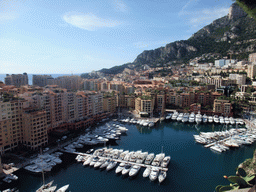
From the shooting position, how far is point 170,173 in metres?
18.4

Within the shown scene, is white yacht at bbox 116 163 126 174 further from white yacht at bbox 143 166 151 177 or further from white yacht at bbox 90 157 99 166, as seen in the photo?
white yacht at bbox 90 157 99 166

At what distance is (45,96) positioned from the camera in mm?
27625

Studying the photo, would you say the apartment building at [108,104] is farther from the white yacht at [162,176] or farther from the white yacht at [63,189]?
the white yacht at [63,189]

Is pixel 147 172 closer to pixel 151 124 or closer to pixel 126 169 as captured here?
pixel 126 169

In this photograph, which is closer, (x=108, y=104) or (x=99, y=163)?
(x=99, y=163)

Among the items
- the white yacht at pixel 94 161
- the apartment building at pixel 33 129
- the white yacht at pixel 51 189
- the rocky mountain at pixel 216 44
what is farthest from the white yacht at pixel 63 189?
the rocky mountain at pixel 216 44

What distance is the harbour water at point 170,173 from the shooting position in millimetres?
16475

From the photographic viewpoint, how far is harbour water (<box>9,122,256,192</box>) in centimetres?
1648

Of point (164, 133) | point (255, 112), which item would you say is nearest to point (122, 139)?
point (164, 133)

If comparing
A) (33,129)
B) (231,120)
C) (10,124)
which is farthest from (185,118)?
(10,124)

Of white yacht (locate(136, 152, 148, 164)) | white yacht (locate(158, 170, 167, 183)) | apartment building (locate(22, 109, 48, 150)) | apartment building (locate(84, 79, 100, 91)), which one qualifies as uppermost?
apartment building (locate(84, 79, 100, 91))

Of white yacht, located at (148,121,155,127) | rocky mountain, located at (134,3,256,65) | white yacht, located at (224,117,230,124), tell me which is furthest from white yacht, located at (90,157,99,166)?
rocky mountain, located at (134,3,256,65)

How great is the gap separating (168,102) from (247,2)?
146 feet

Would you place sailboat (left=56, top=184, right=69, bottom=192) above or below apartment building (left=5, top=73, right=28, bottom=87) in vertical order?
below
